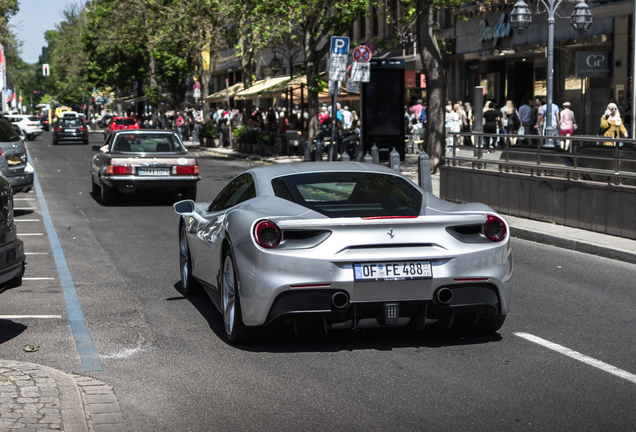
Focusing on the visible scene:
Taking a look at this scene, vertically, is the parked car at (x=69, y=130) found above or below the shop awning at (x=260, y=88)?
below

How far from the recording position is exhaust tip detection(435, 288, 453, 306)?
630cm

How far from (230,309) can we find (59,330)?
4.85ft

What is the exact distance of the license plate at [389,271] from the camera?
20.2ft

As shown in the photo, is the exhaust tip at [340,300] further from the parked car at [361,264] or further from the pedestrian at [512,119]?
the pedestrian at [512,119]

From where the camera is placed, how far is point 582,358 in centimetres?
630

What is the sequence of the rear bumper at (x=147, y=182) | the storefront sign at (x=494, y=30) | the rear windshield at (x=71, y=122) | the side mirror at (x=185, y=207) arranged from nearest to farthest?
the side mirror at (x=185, y=207), the rear bumper at (x=147, y=182), the storefront sign at (x=494, y=30), the rear windshield at (x=71, y=122)

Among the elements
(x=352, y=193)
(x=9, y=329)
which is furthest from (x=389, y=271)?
(x=9, y=329)

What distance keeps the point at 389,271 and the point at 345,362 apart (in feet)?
2.19

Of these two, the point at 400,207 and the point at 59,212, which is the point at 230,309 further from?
the point at 59,212

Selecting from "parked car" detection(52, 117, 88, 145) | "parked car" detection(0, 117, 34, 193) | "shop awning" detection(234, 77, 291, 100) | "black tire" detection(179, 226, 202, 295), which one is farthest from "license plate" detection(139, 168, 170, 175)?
"parked car" detection(52, 117, 88, 145)

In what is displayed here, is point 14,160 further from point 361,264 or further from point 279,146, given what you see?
point 279,146

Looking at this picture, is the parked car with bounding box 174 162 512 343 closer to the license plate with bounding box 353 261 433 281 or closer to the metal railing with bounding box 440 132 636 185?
the license plate with bounding box 353 261 433 281

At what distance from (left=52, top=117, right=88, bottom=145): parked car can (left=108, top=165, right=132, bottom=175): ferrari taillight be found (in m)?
38.8

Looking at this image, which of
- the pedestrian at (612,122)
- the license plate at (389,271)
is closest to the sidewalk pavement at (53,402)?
the license plate at (389,271)
